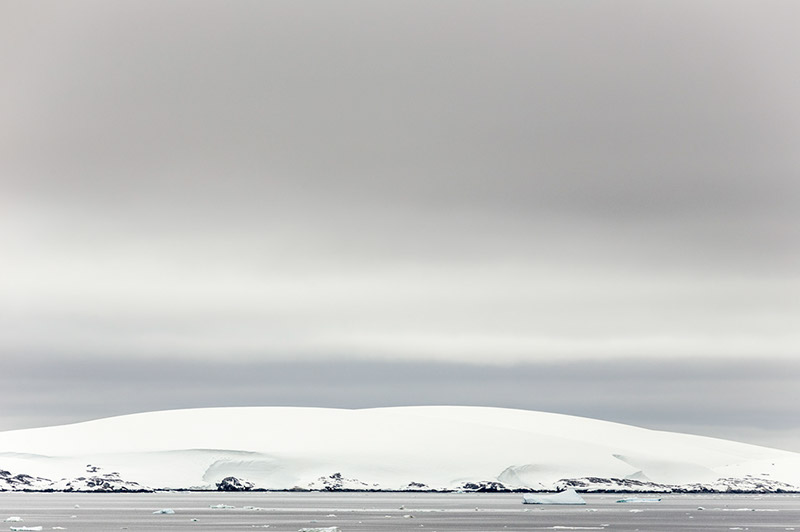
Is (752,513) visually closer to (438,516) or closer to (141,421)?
(438,516)

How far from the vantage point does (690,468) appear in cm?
8019

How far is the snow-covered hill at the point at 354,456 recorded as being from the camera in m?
74.3

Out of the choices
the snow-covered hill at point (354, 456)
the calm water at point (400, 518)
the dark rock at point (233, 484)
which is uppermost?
the snow-covered hill at point (354, 456)

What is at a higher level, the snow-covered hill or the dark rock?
the snow-covered hill

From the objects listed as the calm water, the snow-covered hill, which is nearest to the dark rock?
the snow-covered hill

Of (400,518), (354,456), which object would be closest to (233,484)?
(354,456)

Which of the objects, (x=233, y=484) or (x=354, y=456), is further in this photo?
(x=354, y=456)

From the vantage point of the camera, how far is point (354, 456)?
76.2 meters

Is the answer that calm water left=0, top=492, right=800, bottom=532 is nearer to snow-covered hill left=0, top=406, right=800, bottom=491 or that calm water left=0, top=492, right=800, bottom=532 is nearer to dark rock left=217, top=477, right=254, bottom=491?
dark rock left=217, top=477, right=254, bottom=491

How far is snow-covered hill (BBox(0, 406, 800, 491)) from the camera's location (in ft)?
244

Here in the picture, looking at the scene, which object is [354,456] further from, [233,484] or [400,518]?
[400,518]

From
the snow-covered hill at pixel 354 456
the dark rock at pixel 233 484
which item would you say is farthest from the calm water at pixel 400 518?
the snow-covered hill at pixel 354 456

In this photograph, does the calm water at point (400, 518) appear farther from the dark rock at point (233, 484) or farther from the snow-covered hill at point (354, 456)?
the snow-covered hill at point (354, 456)

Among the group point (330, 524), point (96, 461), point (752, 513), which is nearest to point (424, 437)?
point (96, 461)
